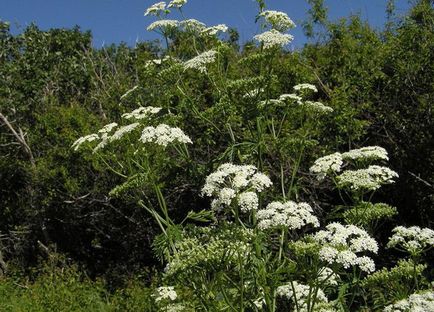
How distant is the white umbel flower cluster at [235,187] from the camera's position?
3.85 metres

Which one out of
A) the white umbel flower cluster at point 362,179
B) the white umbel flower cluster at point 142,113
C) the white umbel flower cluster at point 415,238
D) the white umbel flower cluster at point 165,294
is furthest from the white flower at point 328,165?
the white umbel flower cluster at point 142,113

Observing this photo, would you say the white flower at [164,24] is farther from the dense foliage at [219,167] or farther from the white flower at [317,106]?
the white flower at [317,106]

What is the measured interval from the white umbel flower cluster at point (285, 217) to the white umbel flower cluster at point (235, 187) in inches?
3.9

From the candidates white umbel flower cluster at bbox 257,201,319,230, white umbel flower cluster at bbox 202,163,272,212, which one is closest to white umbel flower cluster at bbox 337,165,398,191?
white umbel flower cluster at bbox 257,201,319,230

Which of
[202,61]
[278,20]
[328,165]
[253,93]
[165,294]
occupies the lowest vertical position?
[165,294]

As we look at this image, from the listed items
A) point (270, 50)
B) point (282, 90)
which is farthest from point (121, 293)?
point (270, 50)

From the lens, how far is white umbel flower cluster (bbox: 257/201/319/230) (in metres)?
3.81

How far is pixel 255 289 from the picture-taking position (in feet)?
14.1

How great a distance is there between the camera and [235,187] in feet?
12.8

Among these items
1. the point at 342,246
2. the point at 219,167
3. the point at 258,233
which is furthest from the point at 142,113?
the point at 342,246

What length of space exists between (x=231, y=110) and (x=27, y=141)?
21.9 ft

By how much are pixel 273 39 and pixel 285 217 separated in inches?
66.4

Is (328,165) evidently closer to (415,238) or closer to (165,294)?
(415,238)

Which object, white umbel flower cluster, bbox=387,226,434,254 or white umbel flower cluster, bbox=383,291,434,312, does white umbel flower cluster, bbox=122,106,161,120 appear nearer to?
white umbel flower cluster, bbox=387,226,434,254
